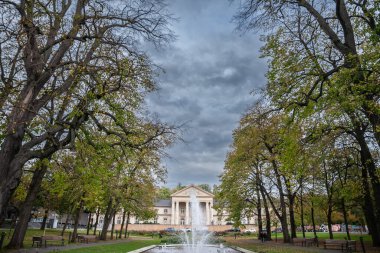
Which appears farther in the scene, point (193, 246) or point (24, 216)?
point (193, 246)

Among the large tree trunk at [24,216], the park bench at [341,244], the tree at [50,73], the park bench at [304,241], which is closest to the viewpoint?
the tree at [50,73]

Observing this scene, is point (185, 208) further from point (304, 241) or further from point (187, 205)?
point (304, 241)

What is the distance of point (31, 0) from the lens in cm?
1141

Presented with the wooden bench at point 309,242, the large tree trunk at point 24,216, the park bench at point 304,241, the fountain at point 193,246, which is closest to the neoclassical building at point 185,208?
the fountain at point 193,246

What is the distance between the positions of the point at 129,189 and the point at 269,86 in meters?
22.2

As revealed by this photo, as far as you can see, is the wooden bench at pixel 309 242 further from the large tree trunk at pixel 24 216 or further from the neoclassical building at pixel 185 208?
the neoclassical building at pixel 185 208

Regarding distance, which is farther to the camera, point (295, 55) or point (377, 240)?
point (377, 240)

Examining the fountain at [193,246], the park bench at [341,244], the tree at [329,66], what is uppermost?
the tree at [329,66]

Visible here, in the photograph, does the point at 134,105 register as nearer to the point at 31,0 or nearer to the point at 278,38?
the point at 31,0

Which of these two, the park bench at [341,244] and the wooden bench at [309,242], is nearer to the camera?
the park bench at [341,244]

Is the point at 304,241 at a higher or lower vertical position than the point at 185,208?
lower

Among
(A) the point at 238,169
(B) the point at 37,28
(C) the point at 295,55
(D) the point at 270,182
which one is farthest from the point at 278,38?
(D) the point at 270,182

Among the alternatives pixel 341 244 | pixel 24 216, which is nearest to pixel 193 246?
pixel 341 244

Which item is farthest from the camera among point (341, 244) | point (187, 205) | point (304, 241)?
point (187, 205)
